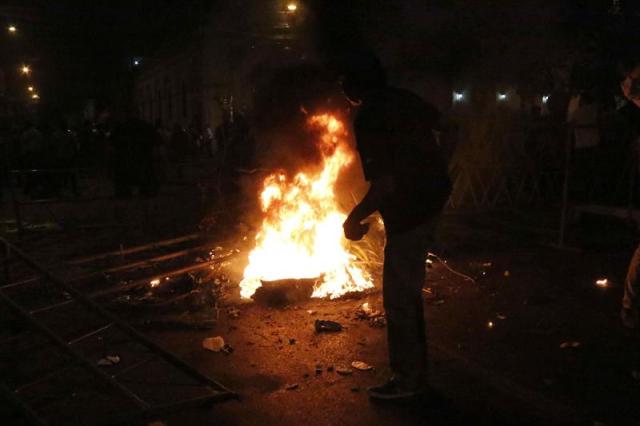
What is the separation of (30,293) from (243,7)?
19.2m

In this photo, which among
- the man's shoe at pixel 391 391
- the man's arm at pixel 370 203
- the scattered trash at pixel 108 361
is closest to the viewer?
the man's arm at pixel 370 203

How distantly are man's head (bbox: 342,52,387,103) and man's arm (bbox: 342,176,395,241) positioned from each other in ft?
1.93

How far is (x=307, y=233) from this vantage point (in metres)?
7.23

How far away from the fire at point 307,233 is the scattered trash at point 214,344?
4.58ft

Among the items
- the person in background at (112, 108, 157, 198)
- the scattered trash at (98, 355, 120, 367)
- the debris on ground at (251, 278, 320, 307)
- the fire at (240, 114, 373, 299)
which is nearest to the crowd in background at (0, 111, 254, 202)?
the person in background at (112, 108, 157, 198)

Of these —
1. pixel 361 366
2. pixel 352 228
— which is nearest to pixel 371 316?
pixel 361 366

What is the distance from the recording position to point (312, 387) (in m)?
4.16

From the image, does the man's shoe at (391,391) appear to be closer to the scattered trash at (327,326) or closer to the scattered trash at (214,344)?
the scattered trash at (327,326)

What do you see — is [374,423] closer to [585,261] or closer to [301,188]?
[301,188]

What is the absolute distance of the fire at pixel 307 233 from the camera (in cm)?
674

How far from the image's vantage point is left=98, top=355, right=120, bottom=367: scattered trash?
182 inches

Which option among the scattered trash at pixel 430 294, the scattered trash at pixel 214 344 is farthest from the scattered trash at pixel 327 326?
the scattered trash at pixel 430 294

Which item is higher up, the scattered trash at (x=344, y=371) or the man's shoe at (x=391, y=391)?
the man's shoe at (x=391, y=391)

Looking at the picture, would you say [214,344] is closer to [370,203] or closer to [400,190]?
[370,203]
